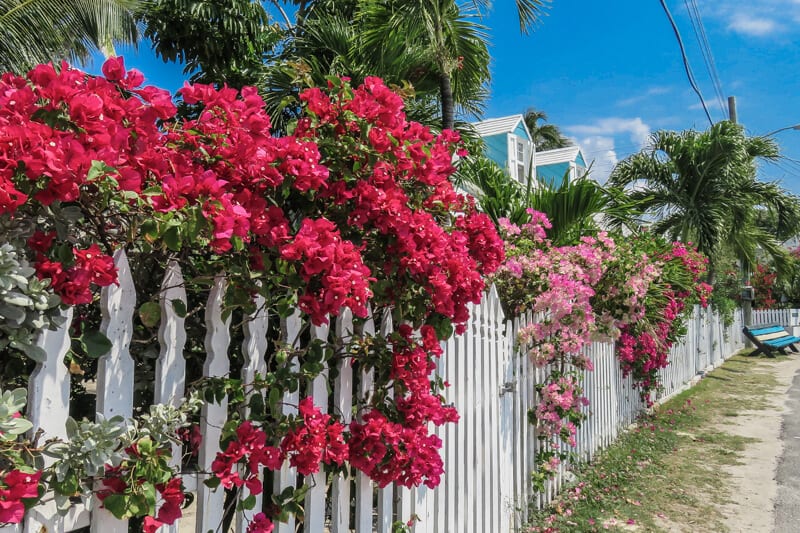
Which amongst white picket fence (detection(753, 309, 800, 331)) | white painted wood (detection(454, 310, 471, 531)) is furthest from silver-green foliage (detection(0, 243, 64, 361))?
white picket fence (detection(753, 309, 800, 331))

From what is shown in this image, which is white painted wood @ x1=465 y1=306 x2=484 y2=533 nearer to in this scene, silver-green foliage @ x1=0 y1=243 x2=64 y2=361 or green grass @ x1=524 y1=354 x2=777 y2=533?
green grass @ x1=524 y1=354 x2=777 y2=533

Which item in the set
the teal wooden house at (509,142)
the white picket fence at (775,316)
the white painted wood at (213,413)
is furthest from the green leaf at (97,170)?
the white picket fence at (775,316)

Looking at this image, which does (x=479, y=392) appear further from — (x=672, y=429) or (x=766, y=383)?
(x=766, y=383)

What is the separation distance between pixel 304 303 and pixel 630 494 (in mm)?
4447

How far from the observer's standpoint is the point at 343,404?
238 centimetres

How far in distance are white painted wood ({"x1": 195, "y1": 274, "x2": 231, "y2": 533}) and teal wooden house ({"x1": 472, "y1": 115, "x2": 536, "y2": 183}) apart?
1852 centimetres

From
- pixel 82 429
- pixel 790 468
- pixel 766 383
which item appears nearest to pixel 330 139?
pixel 82 429

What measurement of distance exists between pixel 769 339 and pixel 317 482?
64.1 ft

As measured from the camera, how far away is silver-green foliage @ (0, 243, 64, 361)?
3.95 ft

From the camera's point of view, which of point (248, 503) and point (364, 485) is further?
point (364, 485)

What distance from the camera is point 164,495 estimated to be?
4.92 ft

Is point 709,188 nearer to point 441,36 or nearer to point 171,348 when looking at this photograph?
point 441,36

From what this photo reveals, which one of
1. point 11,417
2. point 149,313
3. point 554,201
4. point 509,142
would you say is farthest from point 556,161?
point 11,417

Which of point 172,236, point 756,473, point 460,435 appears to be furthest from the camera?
point 756,473
